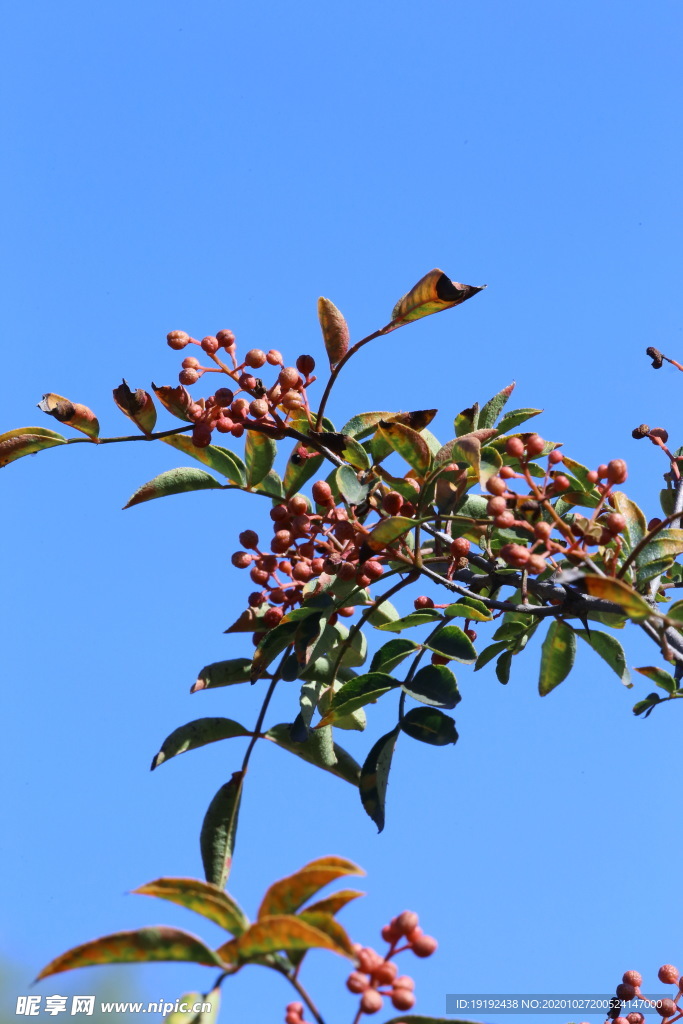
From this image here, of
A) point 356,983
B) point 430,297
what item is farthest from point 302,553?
point 356,983

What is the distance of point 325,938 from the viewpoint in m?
1.23

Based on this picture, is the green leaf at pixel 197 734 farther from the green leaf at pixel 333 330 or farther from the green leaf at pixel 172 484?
the green leaf at pixel 333 330

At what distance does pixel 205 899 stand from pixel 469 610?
995 mm

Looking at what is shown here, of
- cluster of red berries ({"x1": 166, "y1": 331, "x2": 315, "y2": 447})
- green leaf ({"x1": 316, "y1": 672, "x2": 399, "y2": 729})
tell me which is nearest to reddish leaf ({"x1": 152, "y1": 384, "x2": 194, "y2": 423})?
cluster of red berries ({"x1": 166, "y1": 331, "x2": 315, "y2": 447})

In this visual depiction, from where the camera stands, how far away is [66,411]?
2346mm

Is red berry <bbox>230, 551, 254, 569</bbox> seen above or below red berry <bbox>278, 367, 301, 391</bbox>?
below

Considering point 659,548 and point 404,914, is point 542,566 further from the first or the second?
point 404,914

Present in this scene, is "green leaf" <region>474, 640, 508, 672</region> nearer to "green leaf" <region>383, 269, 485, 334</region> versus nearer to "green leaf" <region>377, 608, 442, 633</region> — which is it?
"green leaf" <region>377, 608, 442, 633</region>

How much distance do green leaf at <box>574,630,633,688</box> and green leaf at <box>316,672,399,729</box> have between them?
0.42 meters

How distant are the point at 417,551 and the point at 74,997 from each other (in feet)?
4.27

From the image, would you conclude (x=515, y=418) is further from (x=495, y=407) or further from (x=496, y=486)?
(x=496, y=486)

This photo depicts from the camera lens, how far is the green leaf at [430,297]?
219 cm

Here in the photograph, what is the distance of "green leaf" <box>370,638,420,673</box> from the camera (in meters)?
2.24

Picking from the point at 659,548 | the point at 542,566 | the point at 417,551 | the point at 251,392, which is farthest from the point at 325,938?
the point at 251,392
